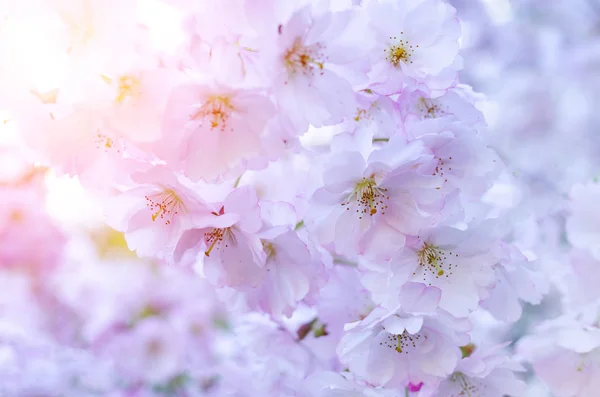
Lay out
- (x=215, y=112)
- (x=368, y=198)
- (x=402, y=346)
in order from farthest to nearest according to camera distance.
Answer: (x=402, y=346) < (x=368, y=198) < (x=215, y=112)

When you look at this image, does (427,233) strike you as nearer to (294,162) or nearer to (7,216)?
(294,162)

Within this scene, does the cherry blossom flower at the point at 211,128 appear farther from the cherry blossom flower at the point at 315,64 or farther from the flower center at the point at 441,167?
the flower center at the point at 441,167

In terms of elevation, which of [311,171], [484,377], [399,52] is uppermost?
[399,52]

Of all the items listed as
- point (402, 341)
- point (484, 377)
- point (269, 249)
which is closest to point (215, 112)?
point (269, 249)

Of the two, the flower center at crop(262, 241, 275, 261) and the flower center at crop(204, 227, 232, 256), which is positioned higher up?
the flower center at crop(262, 241, 275, 261)

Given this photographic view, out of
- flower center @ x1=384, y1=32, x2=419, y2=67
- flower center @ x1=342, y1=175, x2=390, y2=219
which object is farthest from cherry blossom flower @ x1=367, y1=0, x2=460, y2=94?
flower center @ x1=342, y1=175, x2=390, y2=219

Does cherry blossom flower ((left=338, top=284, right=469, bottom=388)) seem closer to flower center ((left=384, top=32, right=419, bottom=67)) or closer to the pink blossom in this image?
the pink blossom

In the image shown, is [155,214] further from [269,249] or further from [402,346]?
[402,346]
